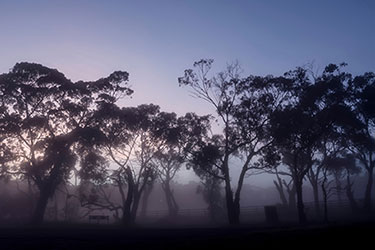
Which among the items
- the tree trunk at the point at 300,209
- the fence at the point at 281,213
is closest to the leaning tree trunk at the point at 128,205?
the fence at the point at 281,213

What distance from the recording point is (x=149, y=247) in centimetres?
1144

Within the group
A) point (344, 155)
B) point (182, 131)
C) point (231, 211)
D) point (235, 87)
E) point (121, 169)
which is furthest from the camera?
point (344, 155)

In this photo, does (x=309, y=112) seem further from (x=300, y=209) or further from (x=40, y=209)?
(x=40, y=209)

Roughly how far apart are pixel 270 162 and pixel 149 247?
20659 mm

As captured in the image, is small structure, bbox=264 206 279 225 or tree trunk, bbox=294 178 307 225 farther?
small structure, bbox=264 206 279 225

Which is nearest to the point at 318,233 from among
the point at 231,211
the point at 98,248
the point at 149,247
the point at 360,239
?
the point at 360,239

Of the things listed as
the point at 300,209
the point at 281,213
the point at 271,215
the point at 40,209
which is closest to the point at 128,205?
the point at 40,209

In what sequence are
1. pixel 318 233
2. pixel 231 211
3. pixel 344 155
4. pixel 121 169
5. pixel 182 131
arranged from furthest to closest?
pixel 344 155, pixel 121 169, pixel 182 131, pixel 231 211, pixel 318 233

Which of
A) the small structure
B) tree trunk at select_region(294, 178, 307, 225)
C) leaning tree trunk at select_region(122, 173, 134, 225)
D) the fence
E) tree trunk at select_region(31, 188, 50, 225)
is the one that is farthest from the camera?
the fence

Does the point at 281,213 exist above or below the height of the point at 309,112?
below

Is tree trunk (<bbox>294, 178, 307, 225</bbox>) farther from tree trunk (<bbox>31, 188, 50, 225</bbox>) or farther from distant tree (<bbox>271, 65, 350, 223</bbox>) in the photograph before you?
tree trunk (<bbox>31, 188, 50, 225</bbox>)

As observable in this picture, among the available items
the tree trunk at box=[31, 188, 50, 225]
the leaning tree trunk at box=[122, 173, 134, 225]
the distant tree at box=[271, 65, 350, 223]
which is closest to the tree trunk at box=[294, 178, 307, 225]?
the distant tree at box=[271, 65, 350, 223]

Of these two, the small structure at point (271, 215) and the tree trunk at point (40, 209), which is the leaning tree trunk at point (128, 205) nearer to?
the tree trunk at point (40, 209)

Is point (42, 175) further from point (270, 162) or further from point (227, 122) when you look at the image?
point (270, 162)
